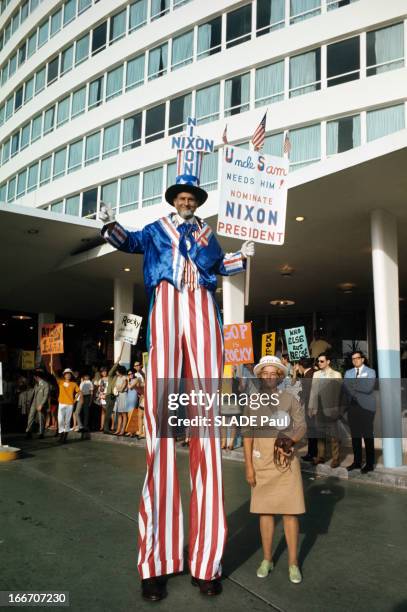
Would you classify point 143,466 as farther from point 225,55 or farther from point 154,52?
point 154,52

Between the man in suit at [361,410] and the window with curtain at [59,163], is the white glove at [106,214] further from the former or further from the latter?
the window with curtain at [59,163]

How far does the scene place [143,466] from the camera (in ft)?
29.3

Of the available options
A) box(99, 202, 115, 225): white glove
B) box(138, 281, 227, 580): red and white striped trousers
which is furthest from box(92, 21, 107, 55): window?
box(138, 281, 227, 580): red and white striped trousers

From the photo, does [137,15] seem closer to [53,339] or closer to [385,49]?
[385,49]

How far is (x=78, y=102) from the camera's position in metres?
24.2

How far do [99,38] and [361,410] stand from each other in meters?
21.5

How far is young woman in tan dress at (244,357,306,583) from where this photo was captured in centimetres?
360

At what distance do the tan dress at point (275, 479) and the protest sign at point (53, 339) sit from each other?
11.2 meters

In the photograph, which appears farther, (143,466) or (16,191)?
(16,191)

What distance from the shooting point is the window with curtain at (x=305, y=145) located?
55.3 feet

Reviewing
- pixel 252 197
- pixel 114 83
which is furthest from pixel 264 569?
pixel 114 83

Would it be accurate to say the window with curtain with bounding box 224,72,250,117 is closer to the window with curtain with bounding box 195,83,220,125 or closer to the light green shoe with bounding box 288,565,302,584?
the window with curtain with bounding box 195,83,220,125

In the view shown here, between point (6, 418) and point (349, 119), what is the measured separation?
46.2ft

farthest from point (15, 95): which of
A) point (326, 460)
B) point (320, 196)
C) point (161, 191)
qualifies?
point (326, 460)
